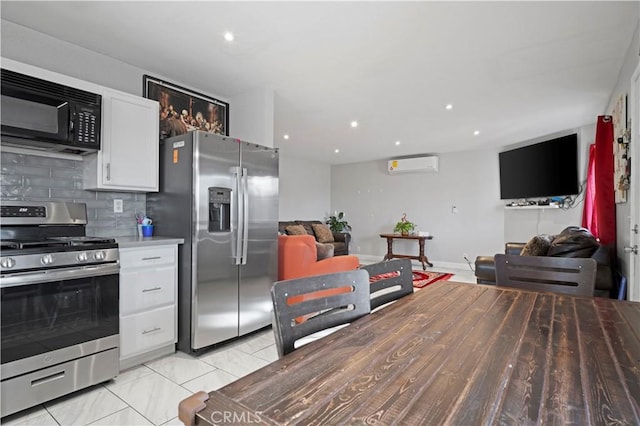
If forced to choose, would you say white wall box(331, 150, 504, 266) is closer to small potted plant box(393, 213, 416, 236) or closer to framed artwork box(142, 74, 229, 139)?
small potted plant box(393, 213, 416, 236)

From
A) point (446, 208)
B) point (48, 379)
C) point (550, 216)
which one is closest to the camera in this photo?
point (48, 379)

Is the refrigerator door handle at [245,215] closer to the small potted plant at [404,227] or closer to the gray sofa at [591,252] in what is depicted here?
the gray sofa at [591,252]

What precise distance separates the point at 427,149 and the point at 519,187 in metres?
1.81

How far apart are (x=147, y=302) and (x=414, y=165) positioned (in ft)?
19.6

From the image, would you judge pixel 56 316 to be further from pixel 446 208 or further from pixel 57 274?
pixel 446 208

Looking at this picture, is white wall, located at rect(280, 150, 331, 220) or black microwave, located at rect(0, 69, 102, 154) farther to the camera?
white wall, located at rect(280, 150, 331, 220)

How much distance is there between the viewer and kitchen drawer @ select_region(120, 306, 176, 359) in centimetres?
236

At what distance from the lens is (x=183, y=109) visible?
340 cm

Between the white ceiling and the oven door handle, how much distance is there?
1.70 meters

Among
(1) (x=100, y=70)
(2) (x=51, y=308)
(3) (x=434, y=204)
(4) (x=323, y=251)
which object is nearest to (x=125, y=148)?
(1) (x=100, y=70)

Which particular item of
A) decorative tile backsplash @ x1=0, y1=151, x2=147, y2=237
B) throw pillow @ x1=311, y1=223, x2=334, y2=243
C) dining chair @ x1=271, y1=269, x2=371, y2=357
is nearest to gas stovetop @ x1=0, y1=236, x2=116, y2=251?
decorative tile backsplash @ x1=0, y1=151, x2=147, y2=237

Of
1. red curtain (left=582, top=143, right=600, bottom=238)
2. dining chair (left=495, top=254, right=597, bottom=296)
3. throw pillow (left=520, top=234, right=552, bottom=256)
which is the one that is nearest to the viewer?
dining chair (left=495, top=254, right=597, bottom=296)

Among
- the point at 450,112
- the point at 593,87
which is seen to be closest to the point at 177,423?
the point at 450,112

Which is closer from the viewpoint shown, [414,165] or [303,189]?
[414,165]
